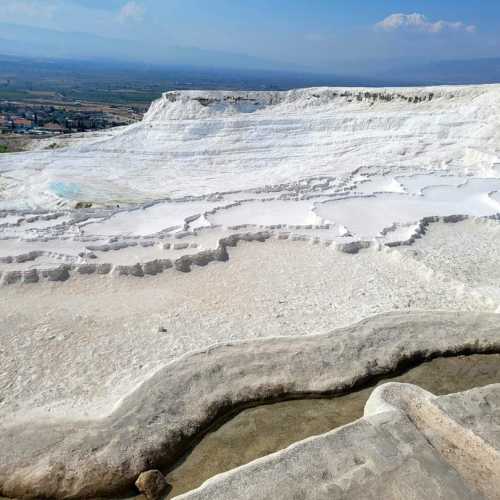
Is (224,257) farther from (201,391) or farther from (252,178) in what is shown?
(252,178)

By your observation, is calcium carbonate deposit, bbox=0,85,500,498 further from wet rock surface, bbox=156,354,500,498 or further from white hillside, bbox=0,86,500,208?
wet rock surface, bbox=156,354,500,498

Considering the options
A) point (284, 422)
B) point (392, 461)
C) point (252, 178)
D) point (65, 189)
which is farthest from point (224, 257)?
point (65, 189)

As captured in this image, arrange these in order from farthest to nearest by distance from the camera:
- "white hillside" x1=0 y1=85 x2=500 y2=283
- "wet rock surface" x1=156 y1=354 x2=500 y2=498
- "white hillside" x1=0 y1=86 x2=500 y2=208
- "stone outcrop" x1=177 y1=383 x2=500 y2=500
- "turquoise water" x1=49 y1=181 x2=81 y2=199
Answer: "white hillside" x1=0 y1=86 x2=500 y2=208 < "turquoise water" x1=49 y1=181 x2=81 y2=199 < "white hillside" x1=0 y1=85 x2=500 y2=283 < "wet rock surface" x1=156 y1=354 x2=500 y2=498 < "stone outcrop" x1=177 y1=383 x2=500 y2=500

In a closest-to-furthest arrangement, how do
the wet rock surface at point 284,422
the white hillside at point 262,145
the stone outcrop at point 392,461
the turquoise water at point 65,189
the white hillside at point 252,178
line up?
the stone outcrop at point 392,461 → the wet rock surface at point 284,422 → the white hillside at point 252,178 → the turquoise water at point 65,189 → the white hillside at point 262,145

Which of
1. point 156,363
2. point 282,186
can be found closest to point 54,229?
point 156,363

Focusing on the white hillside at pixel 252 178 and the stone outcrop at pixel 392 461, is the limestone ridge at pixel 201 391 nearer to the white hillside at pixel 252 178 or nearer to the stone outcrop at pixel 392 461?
the stone outcrop at pixel 392 461

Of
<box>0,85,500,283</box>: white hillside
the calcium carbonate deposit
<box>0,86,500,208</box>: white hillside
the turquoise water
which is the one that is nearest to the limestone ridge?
the calcium carbonate deposit

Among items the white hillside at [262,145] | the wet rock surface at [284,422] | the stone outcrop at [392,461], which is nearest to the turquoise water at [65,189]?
the white hillside at [262,145]

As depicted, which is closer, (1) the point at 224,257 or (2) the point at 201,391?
(2) the point at 201,391

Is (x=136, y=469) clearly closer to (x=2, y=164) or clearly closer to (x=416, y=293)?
(x=416, y=293)
